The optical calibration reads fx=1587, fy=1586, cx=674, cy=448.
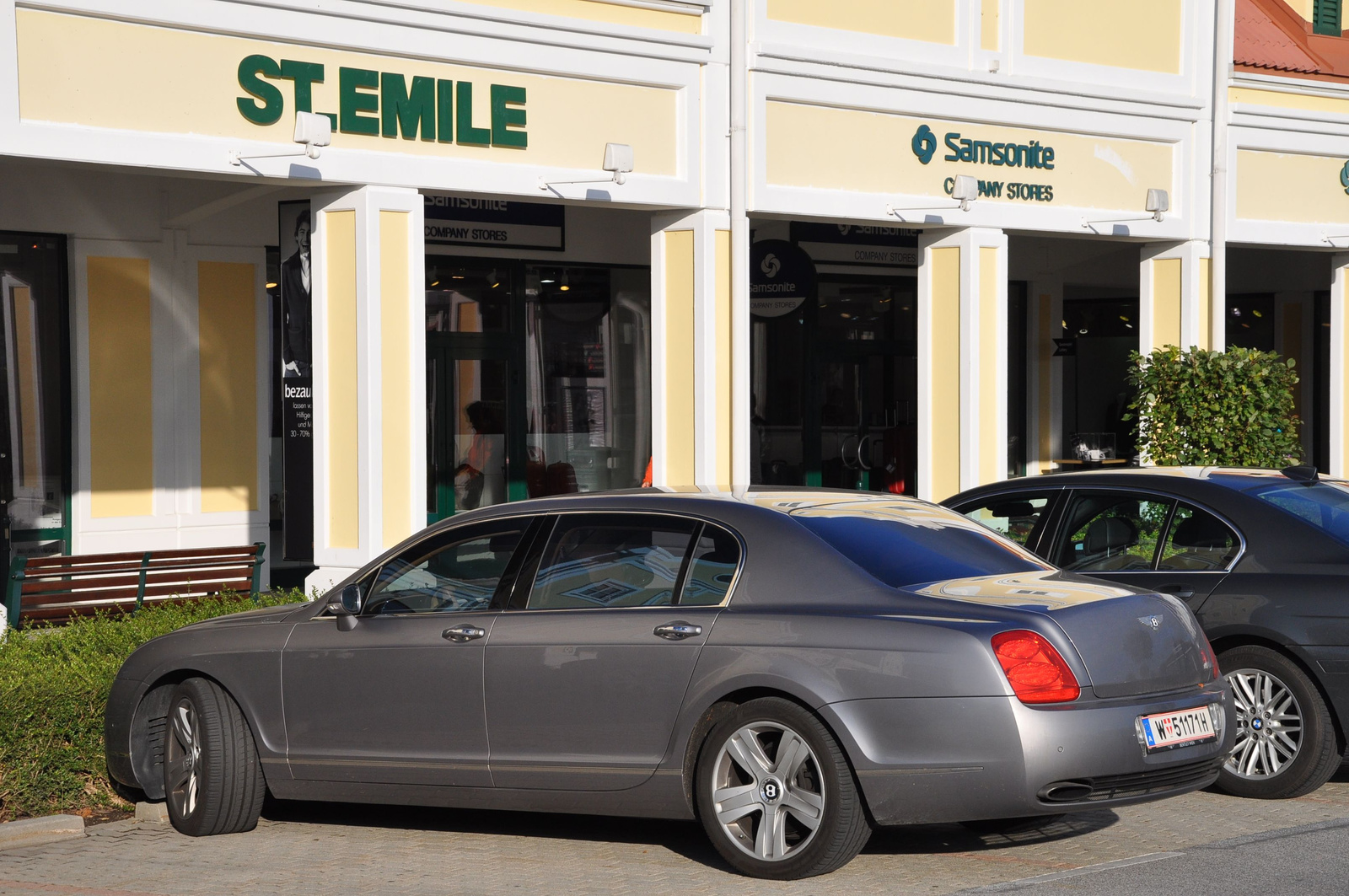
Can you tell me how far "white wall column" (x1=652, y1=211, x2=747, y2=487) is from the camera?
43.8ft

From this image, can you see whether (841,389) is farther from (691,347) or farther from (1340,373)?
(691,347)

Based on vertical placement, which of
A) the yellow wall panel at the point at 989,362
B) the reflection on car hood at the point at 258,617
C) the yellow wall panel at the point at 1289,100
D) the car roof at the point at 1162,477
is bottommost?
the reflection on car hood at the point at 258,617

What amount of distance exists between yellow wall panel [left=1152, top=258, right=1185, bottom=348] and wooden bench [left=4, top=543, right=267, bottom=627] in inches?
372

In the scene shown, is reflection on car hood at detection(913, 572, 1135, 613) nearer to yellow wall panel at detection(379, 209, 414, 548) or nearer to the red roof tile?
yellow wall panel at detection(379, 209, 414, 548)

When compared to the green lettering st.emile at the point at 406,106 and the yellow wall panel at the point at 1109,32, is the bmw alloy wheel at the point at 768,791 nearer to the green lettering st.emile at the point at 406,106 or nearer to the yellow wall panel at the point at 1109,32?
the green lettering st.emile at the point at 406,106

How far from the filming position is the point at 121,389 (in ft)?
44.7

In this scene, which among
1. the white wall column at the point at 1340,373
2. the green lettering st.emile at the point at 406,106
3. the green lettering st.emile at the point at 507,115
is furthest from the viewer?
the white wall column at the point at 1340,373

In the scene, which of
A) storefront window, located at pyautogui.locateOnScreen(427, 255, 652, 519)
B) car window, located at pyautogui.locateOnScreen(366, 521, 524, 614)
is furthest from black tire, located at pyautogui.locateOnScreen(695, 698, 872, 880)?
storefront window, located at pyautogui.locateOnScreen(427, 255, 652, 519)

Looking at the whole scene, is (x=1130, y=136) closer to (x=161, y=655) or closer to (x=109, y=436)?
(x=109, y=436)

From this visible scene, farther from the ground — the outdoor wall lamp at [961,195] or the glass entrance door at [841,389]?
the outdoor wall lamp at [961,195]

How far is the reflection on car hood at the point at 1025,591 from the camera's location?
5711mm

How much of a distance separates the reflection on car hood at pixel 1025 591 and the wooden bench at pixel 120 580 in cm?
718

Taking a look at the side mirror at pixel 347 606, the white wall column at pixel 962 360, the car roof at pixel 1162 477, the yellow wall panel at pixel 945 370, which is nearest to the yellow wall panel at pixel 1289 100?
the white wall column at pixel 962 360

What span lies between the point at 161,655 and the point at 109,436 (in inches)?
274
